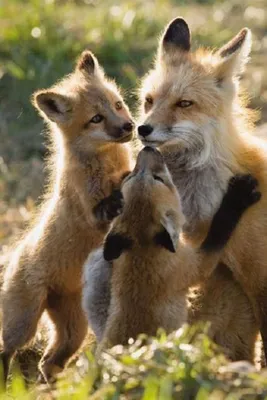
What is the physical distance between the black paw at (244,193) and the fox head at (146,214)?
0.68 meters

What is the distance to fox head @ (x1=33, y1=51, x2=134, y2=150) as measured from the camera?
10680mm

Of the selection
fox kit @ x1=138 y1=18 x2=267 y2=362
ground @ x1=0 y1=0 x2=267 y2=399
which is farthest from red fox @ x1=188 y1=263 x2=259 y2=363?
ground @ x1=0 y1=0 x2=267 y2=399

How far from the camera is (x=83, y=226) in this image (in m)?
10.5

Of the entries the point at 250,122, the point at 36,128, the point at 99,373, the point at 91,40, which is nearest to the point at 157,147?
the point at 250,122

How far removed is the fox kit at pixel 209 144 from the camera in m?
9.91

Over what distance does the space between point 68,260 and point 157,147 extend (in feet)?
4.45

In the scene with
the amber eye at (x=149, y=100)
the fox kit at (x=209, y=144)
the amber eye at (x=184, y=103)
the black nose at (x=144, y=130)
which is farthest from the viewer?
the amber eye at (x=149, y=100)

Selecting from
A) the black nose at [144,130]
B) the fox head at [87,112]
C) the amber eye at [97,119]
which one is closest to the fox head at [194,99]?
the black nose at [144,130]

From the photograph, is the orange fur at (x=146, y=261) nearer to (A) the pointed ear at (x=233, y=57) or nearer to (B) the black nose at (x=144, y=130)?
(B) the black nose at (x=144, y=130)

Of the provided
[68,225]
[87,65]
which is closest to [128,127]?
[68,225]

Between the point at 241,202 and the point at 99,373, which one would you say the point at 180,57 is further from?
the point at 99,373

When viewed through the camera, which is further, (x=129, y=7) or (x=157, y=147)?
(x=129, y=7)

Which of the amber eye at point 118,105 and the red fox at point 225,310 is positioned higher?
the amber eye at point 118,105

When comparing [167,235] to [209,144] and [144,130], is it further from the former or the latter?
[209,144]
